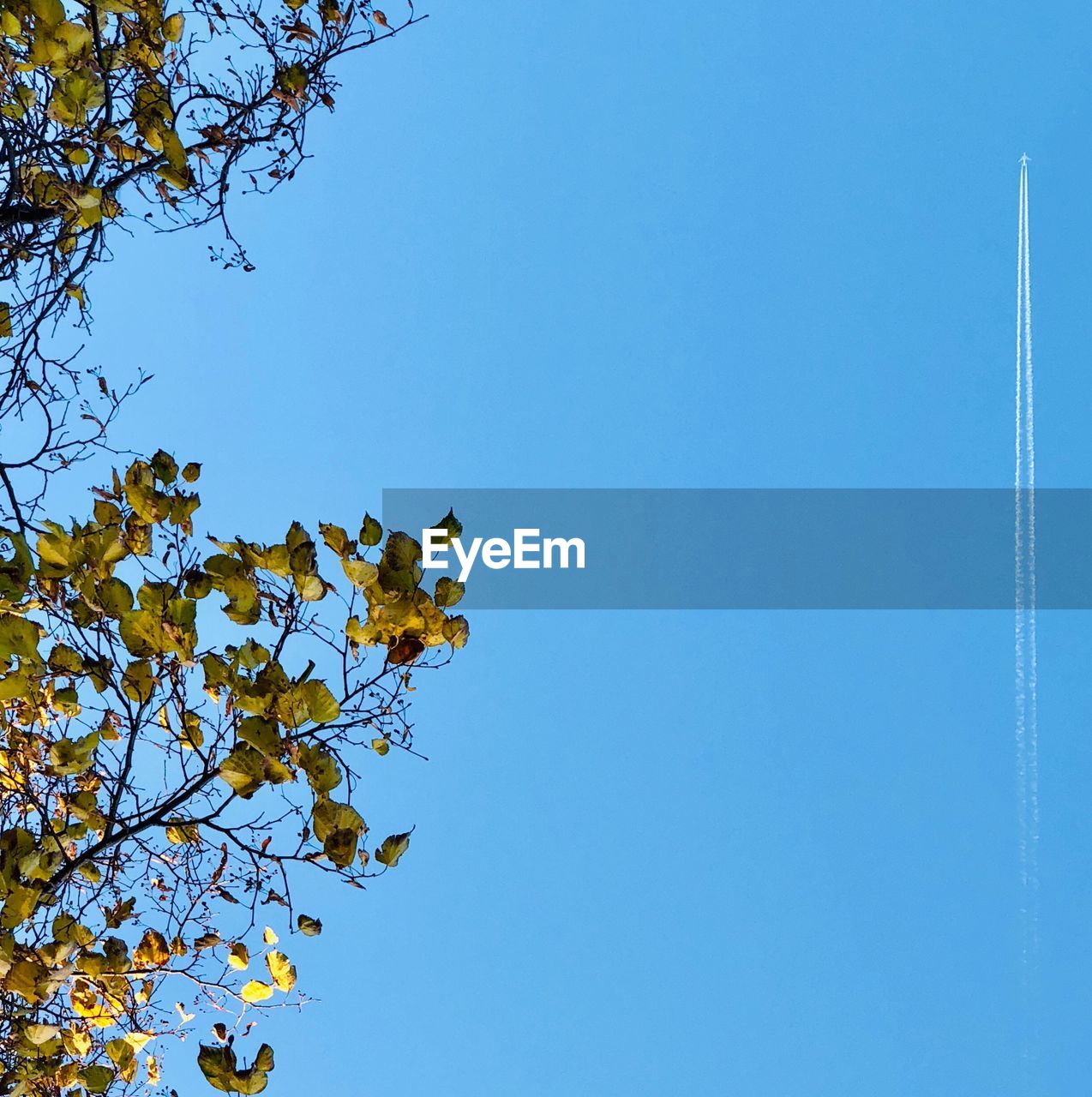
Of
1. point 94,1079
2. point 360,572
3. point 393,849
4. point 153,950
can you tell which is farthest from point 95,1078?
point 360,572

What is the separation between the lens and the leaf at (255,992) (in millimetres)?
2898

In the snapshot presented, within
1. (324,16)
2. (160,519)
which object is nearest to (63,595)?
(160,519)

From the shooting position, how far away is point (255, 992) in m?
2.90

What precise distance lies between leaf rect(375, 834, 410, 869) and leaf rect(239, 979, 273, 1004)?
892mm

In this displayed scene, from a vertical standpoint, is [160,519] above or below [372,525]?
above

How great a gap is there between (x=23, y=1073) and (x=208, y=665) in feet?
6.34

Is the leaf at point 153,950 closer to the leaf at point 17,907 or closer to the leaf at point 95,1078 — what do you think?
the leaf at point 95,1078

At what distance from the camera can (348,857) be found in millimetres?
2297

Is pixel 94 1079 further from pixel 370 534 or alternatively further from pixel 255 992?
pixel 370 534

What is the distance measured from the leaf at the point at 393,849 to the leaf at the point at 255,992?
89 centimetres

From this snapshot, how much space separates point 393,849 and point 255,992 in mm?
980

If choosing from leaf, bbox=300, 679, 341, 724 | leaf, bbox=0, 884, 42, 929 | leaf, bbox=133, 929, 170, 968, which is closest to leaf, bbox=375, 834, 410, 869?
leaf, bbox=300, 679, 341, 724

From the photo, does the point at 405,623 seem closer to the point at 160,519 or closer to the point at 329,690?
the point at 329,690

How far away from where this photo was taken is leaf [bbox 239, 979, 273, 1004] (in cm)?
290
